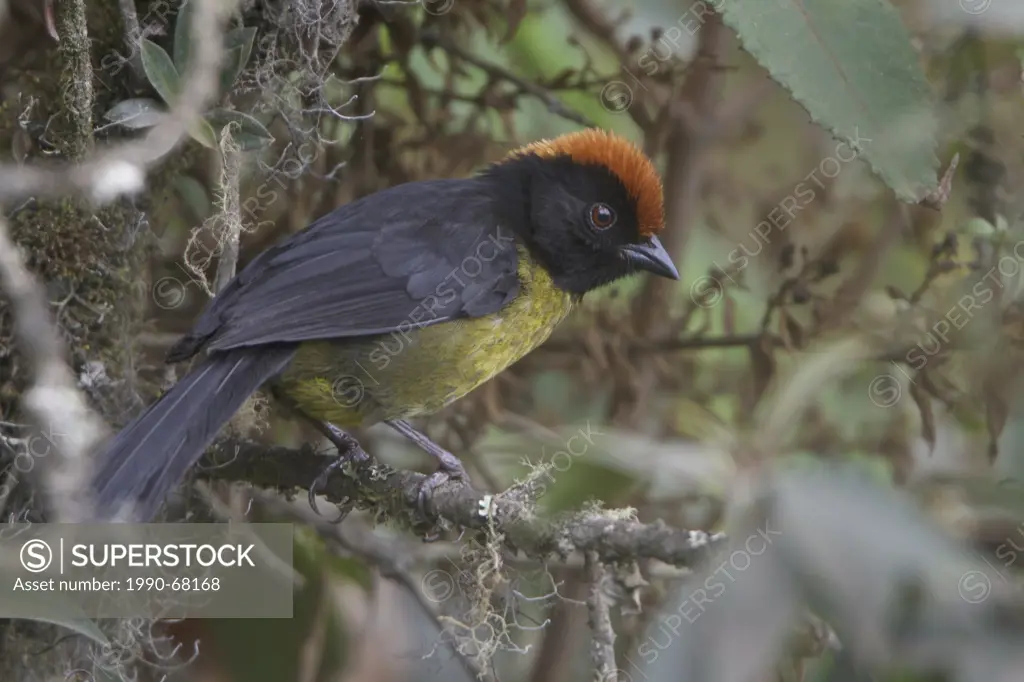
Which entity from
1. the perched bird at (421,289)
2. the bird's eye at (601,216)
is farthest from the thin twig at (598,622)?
the bird's eye at (601,216)

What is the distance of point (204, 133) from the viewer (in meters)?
2.30

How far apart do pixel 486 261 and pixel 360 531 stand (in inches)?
31.2

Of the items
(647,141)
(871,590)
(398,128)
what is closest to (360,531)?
(398,128)

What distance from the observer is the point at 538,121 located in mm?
3703

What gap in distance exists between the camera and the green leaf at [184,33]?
226cm

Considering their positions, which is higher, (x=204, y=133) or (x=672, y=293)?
(x=204, y=133)

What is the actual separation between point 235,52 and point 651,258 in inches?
50.3

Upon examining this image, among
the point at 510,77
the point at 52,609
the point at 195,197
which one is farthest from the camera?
the point at 510,77

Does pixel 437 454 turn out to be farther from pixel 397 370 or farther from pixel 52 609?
pixel 52 609

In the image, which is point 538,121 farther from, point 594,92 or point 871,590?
point 871,590

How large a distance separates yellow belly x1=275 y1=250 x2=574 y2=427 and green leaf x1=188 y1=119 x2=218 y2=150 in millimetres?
647

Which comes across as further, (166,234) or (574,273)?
(574,273)

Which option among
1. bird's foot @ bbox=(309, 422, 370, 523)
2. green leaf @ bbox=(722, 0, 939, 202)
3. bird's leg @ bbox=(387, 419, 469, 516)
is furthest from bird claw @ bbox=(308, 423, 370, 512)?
green leaf @ bbox=(722, 0, 939, 202)

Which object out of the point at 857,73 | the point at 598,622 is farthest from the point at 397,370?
the point at 857,73
